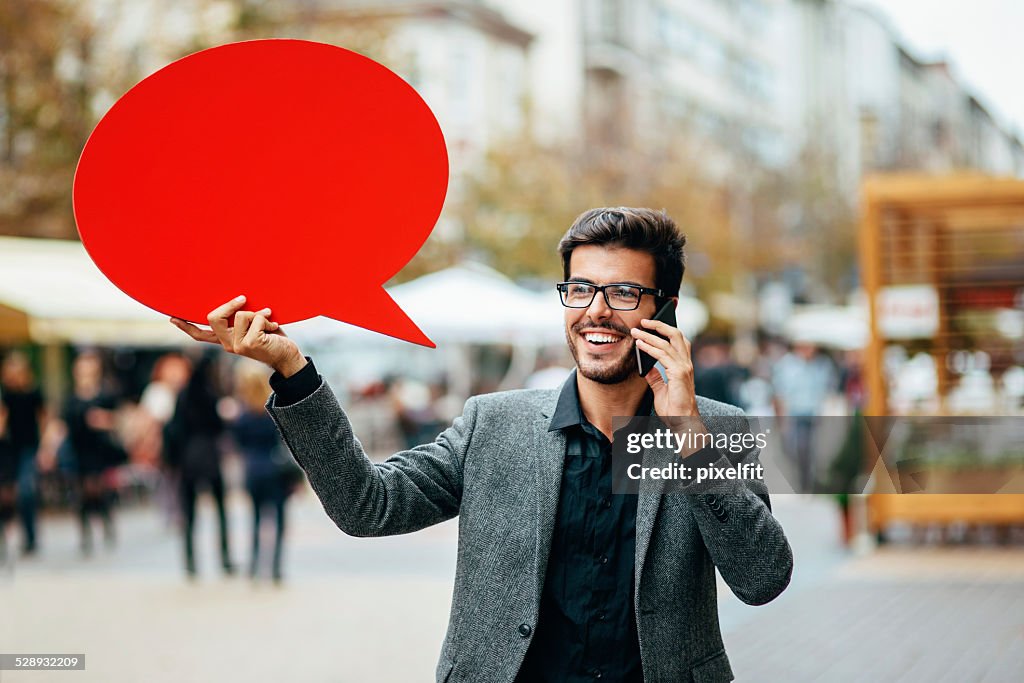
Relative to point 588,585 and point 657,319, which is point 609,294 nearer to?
point 657,319

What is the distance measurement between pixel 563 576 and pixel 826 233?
46.8 meters

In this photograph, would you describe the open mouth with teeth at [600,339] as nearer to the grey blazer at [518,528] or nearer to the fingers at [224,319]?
the grey blazer at [518,528]

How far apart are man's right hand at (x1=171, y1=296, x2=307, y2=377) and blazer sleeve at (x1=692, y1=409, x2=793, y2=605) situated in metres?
0.89

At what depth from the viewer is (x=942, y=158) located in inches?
2640

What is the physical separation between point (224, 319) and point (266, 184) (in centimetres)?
31

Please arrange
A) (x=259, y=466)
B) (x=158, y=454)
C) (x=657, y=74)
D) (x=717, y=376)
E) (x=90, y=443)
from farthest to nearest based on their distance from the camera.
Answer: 1. (x=657, y=74)
2. (x=158, y=454)
3. (x=717, y=376)
4. (x=90, y=443)
5. (x=259, y=466)

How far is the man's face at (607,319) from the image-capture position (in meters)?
2.79

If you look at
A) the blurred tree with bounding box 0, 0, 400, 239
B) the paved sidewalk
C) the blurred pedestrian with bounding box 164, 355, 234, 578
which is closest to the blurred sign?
the paved sidewalk

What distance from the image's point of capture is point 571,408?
2951mm

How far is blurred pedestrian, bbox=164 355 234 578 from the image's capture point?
11750mm

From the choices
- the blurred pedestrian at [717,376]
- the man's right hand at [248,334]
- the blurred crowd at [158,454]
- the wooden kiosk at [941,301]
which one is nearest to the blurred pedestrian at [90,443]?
the blurred crowd at [158,454]

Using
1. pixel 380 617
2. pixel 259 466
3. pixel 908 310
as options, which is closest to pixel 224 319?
pixel 380 617

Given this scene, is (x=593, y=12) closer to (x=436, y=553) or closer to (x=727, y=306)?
(x=727, y=306)

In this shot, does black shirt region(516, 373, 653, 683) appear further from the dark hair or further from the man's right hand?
the man's right hand
